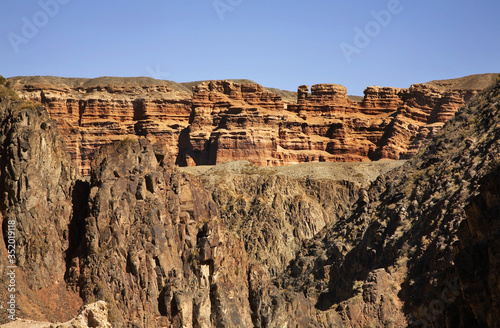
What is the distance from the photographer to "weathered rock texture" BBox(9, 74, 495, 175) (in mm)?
148750

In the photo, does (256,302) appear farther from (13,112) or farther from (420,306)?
(420,306)

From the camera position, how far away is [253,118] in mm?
149000

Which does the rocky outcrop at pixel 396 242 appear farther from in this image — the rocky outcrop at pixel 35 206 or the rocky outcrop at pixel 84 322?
the rocky outcrop at pixel 84 322

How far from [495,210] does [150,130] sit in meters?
127

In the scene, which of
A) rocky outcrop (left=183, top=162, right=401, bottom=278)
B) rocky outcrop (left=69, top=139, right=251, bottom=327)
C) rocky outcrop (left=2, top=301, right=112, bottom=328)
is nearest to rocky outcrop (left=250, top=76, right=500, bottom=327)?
rocky outcrop (left=69, top=139, right=251, bottom=327)

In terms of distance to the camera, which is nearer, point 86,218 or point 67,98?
point 86,218

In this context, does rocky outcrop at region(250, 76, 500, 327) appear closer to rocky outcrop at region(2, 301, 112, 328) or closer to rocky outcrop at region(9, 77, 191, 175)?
rocky outcrop at region(2, 301, 112, 328)

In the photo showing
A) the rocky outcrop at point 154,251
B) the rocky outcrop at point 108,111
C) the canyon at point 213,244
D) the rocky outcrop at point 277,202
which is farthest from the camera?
the rocky outcrop at point 108,111

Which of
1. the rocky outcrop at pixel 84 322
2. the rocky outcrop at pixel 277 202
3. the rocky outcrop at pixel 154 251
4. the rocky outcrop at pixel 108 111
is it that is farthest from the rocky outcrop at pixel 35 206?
the rocky outcrop at pixel 108 111

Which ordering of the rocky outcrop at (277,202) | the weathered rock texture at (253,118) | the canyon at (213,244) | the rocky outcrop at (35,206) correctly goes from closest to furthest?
the canyon at (213,244) → the rocky outcrop at (35,206) → the rocky outcrop at (277,202) → the weathered rock texture at (253,118)

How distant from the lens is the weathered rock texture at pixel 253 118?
148750 mm

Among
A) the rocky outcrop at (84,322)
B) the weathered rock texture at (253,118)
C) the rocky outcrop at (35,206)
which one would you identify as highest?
the weathered rock texture at (253,118)

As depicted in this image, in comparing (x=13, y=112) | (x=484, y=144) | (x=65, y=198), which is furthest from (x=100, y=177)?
(x=484, y=144)

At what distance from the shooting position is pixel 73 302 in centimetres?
5131
